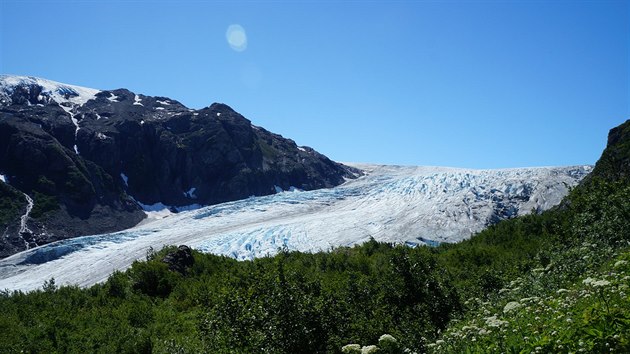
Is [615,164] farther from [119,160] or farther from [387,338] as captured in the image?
[119,160]

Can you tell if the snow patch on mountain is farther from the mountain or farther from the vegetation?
the vegetation

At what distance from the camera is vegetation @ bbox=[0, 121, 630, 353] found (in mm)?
5383

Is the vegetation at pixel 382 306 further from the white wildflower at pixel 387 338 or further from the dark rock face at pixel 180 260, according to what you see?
the dark rock face at pixel 180 260

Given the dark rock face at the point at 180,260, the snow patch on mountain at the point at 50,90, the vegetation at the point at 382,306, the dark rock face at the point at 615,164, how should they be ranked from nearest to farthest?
the vegetation at the point at 382,306 < the dark rock face at the point at 180,260 < the dark rock face at the point at 615,164 < the snow patch on mountain at the point at 50,90

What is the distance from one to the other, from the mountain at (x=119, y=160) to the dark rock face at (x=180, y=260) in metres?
45.9

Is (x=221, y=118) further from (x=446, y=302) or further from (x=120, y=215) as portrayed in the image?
(x=446, y=302)

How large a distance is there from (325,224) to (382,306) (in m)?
35.0

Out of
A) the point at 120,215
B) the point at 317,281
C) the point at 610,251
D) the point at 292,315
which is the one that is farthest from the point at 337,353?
the point at 120,215

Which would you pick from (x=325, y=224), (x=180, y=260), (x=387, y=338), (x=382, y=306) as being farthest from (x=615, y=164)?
(x=325, y=224)

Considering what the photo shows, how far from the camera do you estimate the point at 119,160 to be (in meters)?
90.7

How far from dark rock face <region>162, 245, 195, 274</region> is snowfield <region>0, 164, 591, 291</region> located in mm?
14530

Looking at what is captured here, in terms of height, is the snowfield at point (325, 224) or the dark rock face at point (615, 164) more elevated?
the dark rock face at point (615, 164)

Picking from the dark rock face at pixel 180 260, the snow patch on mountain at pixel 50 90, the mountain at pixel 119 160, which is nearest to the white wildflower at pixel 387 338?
the dark rock face at pixel 180 260

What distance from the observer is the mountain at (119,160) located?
2795 inches
